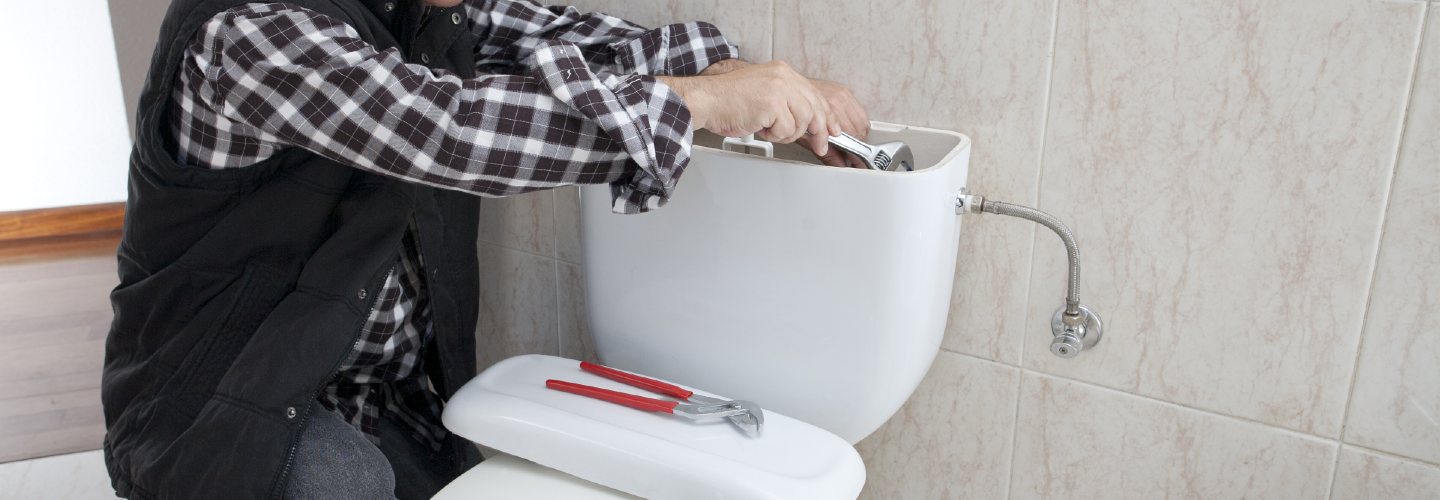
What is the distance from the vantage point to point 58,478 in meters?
1.62

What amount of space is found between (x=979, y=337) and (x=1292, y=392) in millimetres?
259

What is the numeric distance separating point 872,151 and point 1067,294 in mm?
216

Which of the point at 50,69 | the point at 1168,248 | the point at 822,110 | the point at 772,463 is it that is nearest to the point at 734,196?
the point at 822,110

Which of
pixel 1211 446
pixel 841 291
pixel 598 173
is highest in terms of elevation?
pixel 598 173

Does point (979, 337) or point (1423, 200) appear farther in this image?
point (979, 337)

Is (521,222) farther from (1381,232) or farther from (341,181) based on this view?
(1381,232)

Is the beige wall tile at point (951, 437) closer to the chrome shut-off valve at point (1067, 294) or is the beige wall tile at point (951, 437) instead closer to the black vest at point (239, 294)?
the chrome shut-off valve at point (1067, 294)

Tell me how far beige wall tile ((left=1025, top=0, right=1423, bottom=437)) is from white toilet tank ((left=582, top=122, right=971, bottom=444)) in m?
0.11

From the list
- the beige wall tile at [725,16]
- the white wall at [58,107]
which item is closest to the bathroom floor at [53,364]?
the white wall at [58,107]

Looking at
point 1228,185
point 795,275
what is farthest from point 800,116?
point 1228,185

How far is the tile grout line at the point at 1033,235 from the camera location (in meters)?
0.82

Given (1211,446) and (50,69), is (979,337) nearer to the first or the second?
(1211,446)

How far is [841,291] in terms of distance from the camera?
2.66ft

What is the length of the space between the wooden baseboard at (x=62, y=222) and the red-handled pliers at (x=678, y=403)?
2615 millimetres
